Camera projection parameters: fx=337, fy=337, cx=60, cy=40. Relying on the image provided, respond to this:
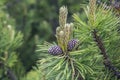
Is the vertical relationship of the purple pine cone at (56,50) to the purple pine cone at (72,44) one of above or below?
below

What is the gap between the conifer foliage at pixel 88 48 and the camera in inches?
31.3

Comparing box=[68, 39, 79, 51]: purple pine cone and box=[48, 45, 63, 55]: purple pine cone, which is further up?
box=[68, 39, 79, 51]: purple pine cone

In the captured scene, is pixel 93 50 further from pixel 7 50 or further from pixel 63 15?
pixel 7 50

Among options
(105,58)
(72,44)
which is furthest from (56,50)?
(105,58)

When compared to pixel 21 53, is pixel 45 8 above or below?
above

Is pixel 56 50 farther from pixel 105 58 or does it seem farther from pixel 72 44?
pixel 105 58

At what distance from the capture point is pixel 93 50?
0.84m

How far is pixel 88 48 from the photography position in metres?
0.84

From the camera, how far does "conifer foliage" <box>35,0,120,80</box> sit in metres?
0.79

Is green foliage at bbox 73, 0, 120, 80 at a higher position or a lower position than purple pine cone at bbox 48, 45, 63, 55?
higher

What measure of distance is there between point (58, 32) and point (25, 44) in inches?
63.7

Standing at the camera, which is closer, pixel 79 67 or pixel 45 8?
pixel 79 67

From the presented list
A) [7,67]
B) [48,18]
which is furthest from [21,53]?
[7,67]

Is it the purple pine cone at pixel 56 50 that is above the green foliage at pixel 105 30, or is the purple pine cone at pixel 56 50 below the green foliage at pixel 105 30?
below
